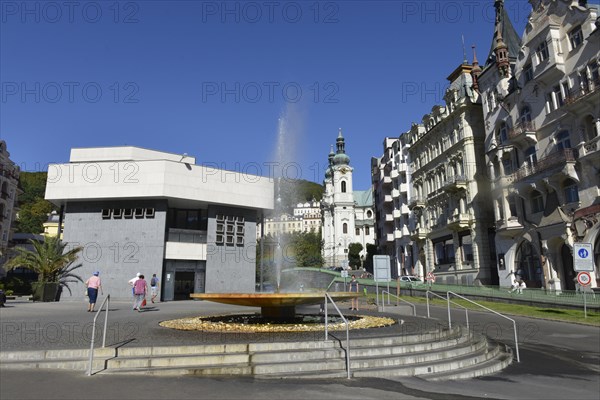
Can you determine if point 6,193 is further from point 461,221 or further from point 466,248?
point 466,248

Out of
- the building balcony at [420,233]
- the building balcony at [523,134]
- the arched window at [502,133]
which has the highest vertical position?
the arched window at [502,133]

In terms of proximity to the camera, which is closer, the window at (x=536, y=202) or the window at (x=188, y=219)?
the window at (x=188, y=219)

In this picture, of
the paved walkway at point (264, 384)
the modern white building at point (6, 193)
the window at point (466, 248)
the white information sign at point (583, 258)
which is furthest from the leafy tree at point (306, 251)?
the paved walkway at point (264, 384)

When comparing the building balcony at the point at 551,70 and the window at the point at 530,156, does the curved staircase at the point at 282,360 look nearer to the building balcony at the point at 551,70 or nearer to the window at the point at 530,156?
the building balcony at the point at 551,70

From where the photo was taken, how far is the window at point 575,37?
105 ft

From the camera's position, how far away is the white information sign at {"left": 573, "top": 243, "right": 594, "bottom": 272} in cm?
1920

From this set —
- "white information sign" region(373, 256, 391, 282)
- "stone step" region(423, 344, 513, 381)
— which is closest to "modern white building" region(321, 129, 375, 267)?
"white information sign" region(373, 256, 391, 282)

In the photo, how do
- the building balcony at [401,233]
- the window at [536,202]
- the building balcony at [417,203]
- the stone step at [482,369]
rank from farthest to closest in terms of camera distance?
the building balcony at [401,233] → the building balcony at [417,203] → the window at [536,202] → the stone step at [482,369]

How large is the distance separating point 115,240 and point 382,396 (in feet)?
99.1

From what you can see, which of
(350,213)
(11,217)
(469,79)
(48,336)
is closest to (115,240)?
(48,336)

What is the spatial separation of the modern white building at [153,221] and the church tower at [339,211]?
3471 inches

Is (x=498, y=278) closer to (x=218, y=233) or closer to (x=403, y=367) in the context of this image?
(x=218, y=233)

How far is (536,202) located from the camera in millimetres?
36625

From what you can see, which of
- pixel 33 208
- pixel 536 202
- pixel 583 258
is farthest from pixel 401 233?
pixel 33 208
